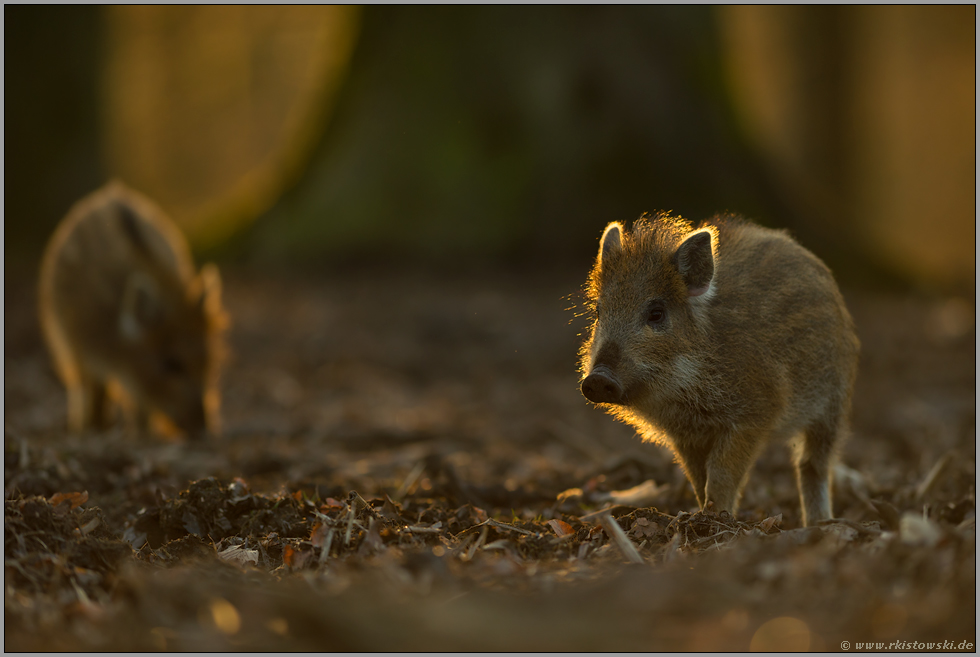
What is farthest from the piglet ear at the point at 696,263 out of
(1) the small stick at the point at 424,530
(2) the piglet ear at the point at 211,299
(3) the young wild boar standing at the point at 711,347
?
(2) the piglet ear at the point at 211,299

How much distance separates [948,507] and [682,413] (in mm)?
1491

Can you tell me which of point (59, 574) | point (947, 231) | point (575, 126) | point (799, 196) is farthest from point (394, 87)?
point (947, 231)

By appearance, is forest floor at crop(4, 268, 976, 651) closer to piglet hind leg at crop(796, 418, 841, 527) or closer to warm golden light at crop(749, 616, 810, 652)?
warm golden light at crop(749, 616, 810, 652)

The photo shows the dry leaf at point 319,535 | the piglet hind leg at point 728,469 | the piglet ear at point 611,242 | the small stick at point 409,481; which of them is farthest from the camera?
the small stick at point 409,481

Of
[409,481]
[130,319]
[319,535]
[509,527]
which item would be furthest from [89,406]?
[509,527]

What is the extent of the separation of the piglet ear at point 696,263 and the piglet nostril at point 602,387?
62 cm

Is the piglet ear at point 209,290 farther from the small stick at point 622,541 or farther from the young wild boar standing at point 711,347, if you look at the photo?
the small stick at point 622,541

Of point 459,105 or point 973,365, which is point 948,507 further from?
point 459,105

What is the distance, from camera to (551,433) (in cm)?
704

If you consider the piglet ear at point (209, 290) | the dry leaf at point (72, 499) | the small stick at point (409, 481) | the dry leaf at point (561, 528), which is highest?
the piglet ear at point (209, 290)

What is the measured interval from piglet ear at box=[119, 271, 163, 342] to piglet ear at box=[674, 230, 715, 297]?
18.2 ft

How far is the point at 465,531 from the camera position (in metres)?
3.89

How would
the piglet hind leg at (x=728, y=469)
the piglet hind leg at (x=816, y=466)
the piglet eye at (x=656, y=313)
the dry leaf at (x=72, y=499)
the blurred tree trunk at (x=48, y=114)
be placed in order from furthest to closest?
the blurred tree trunk at (x=48, y=114), the piglet hind leg at (x=816, y=466), the piglet eye at (x=656, y=313), the piglet hind leg at (x=728, y=469), the dry leaf at (x=72, y=499)

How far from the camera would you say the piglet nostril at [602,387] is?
4.18m
